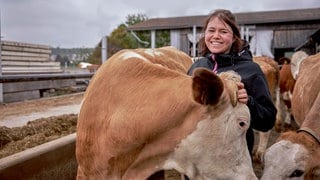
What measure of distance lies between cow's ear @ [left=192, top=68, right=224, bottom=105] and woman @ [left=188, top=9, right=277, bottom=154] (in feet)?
2.48

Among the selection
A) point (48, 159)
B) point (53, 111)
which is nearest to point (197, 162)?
point (48, 159)

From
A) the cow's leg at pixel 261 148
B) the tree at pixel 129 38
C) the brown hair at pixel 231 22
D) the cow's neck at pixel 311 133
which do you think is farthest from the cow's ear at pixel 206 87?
the tree at pixel 129 38

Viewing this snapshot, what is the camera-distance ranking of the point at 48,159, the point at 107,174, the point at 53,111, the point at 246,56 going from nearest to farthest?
the point at 107,174, the point at 246,56, the point at 48,159, the point at 53,111

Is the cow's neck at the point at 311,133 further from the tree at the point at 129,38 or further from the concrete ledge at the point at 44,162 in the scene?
the tree at the point at 129,38

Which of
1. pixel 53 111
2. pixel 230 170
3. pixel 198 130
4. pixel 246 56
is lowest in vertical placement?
pixel 53 111

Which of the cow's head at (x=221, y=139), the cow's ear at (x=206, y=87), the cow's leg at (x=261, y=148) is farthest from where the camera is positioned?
the cow's leg at (x=261, y=148)

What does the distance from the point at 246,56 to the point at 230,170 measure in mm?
1025

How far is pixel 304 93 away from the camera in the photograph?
4805 millimetres

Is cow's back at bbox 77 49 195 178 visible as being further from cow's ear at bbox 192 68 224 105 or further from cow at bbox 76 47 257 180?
cow's ear at bbox 192 68 224 105

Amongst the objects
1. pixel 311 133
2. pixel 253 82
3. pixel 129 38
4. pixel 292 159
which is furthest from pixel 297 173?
pixel 129 38

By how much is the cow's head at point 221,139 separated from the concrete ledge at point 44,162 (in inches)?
52.9

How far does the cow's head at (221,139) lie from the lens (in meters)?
2.12

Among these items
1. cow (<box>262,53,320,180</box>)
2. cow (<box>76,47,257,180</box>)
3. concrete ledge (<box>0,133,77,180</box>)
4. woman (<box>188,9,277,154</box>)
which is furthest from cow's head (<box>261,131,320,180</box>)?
concrete ledge (<box>0,133,77,180</box>)

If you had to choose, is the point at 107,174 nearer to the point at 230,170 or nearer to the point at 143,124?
the point at 143,124
